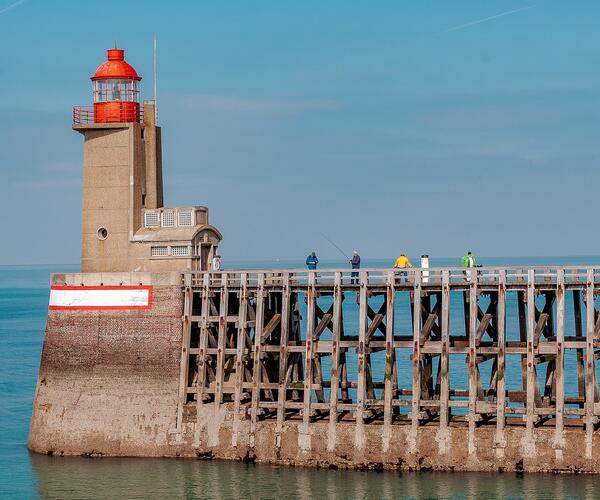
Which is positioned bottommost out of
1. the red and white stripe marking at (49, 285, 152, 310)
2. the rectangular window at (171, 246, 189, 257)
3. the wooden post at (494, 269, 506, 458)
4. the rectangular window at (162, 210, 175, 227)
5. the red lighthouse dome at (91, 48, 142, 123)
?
the wooden post at (494, 269, 506, 458)

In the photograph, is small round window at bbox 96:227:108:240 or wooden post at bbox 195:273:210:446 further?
small round window at bbox 96:227:108:240

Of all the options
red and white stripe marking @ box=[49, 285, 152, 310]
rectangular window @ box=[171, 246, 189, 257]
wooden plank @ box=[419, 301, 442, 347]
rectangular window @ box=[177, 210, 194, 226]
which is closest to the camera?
wooden plank @ box=[419, 301, 442, 347]

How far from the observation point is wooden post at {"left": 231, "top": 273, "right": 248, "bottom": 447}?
4191 centimetres

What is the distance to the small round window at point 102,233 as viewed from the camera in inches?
1816

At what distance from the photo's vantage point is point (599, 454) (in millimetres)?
37969

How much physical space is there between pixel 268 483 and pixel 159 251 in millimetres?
9804

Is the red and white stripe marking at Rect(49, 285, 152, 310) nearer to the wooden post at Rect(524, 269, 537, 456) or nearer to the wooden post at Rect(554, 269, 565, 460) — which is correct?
the wooden post at Rect(524, 269, 537, 456)

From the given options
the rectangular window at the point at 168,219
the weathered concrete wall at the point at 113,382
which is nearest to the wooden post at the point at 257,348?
the weathered concrete wall at the point at 113,382

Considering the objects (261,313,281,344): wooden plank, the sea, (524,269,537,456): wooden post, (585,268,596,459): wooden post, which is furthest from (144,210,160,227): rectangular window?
(585,268,596,459): wooden post

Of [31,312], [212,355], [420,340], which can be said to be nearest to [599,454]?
[420,340]

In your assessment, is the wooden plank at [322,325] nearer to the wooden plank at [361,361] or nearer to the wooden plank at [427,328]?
the wooden plank at [361,361]

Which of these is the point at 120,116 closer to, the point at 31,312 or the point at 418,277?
the point at 418,277

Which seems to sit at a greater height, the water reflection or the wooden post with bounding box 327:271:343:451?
the wooden post with bounding box 327:271:343:451

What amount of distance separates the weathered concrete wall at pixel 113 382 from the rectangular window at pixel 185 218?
10.1 feet
